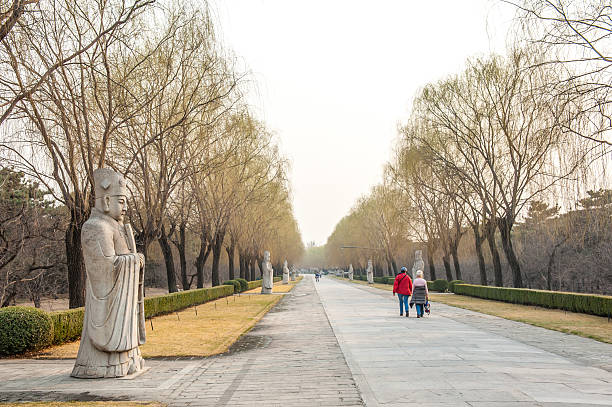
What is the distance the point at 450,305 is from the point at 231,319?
11199 mm

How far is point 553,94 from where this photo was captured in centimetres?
1054

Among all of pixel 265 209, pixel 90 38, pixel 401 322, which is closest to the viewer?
pixel 90 38

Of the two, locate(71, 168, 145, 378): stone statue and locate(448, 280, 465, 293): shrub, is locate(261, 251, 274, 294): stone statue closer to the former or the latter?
locate(448, 280, 465, 293): shrub

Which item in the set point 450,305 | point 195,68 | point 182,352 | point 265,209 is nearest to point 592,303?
point 450,305

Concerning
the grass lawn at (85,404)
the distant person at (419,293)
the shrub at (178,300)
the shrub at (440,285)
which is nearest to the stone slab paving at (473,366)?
the distant person at (419,293)

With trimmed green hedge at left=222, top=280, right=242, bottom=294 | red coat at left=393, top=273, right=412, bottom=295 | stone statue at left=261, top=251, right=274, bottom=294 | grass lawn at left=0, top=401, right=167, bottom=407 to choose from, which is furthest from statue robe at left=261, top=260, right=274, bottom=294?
grass lawn at left=0, top=401, right=167, bottom=407

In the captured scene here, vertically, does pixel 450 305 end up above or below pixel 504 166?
below

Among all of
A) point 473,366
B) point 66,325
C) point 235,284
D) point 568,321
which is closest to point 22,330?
point 66,325

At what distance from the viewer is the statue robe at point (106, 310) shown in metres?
7.68

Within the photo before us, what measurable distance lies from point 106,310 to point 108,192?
6.23 feet

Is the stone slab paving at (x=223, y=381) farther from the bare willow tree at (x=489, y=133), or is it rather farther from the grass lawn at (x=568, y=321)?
the bare willow tree at (x=489, y=133)

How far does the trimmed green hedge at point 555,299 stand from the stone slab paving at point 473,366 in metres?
4.71

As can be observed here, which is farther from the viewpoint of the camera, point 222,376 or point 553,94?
point 553,94

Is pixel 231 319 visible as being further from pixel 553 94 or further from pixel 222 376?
pixel 553 94
